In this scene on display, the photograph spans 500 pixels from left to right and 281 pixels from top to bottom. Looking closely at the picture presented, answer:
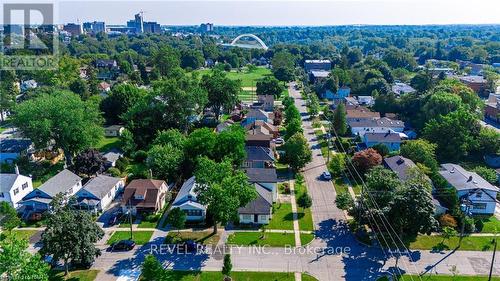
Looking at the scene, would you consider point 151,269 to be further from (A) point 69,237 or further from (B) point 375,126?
(B) point 375,126

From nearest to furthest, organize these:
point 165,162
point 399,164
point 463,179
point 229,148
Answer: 1. point 463,179
2. point 165,162
3. point 399,164
4. point 229,148

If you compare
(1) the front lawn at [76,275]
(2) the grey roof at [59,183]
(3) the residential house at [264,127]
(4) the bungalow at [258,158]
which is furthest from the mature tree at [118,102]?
(1) the front lawn at [76,275]

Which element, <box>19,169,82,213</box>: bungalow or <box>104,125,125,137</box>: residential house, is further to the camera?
<box>104,125,125,137</box>: residential house

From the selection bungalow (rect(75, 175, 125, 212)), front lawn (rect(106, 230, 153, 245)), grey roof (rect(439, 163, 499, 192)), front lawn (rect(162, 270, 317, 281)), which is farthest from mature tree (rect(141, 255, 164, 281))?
grey roof (rect(439, 163, 499, 192))

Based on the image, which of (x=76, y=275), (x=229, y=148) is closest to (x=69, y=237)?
(x=76, y=275)

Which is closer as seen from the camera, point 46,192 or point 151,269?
point 151,269

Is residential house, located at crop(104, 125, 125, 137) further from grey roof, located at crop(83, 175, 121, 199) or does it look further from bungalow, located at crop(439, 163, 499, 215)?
bungalow, located at crop(439, 163, 499, 215)
